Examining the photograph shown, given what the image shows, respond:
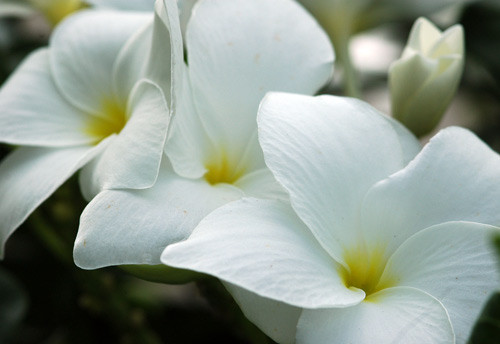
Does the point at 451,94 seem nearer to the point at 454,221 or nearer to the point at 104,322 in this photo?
the point at 454,221

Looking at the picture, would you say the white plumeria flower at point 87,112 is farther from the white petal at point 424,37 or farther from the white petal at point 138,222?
the white petal at point 424,37

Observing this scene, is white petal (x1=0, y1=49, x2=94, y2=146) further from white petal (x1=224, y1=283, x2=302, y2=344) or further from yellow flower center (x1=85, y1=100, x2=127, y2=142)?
white petal (x1=224, y1=283, x2=302, y2=344)

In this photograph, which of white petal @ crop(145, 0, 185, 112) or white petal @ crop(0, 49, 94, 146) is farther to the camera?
white petal @ crop(0, 49, 94, 146)

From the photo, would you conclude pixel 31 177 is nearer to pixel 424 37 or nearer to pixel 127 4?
pixel 127 4

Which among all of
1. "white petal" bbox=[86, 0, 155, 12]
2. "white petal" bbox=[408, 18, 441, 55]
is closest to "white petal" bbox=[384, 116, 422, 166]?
"white petal" bbox=[408, 18, 441, 55]

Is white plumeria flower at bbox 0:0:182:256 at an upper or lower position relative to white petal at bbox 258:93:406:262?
lower

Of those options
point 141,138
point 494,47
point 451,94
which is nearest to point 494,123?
point 494,47

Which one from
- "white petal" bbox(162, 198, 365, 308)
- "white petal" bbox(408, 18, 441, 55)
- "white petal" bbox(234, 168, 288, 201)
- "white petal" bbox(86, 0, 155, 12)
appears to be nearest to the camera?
"white petal" bbox(162, 198, 365, 308)
